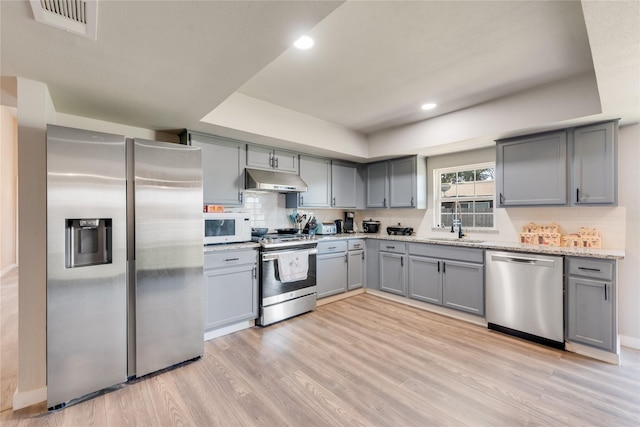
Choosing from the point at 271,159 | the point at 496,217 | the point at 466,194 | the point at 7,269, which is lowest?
the point at 7,269

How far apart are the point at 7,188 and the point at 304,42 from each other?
7.66m

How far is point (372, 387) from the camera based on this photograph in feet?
6.76

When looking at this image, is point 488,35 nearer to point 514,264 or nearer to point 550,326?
point 514,264

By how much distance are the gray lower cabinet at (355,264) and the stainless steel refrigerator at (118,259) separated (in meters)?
2.26

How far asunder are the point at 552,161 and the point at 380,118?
1.95 meters

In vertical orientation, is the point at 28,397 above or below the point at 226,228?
below

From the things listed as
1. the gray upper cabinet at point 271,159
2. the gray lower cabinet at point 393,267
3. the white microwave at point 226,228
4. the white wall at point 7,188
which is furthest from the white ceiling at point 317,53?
the white wall at point 7,188

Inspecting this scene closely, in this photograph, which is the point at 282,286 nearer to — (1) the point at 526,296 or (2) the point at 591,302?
(1) the point at 526,296

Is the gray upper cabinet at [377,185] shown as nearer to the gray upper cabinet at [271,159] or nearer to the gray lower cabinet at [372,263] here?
the gray lower cabinet at [372,263]

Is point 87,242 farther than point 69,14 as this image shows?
Yes

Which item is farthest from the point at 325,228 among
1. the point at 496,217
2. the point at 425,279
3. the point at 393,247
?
the point at 496,217

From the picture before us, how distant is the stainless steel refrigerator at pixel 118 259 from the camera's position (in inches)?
72.7

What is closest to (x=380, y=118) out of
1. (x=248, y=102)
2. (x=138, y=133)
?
(x=248, y=102)

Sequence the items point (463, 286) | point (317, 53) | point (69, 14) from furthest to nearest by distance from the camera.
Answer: point (463, 286), point (317, 53), point (69, 14)
